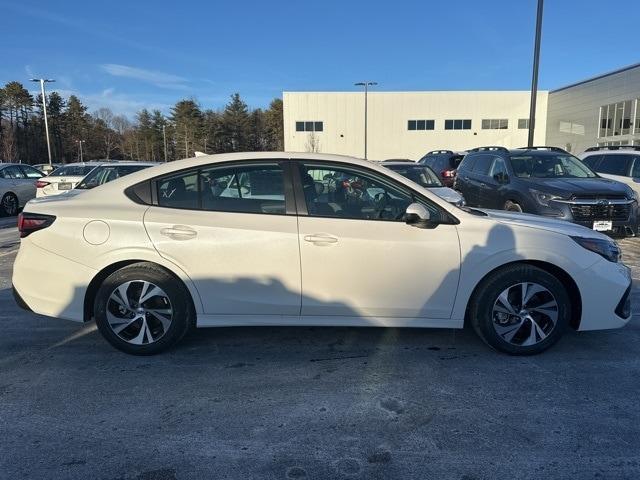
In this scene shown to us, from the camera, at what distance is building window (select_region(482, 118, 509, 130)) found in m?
53.3

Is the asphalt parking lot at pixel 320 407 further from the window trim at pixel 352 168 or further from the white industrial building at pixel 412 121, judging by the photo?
the white industrial building at pixel 412 121

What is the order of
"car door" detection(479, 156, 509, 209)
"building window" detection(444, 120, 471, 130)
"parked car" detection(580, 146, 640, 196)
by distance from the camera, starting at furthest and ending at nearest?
"building window" detection(444, 120, 471, 130) < "parked car" detection(580, 146, 640, 196) < "car door" detection(479, 156, 509, 209)

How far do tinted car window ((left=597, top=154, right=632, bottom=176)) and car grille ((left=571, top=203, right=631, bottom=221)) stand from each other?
3744mm

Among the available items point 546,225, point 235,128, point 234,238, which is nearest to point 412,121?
point 235,128

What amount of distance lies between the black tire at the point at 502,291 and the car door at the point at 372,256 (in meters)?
0.24

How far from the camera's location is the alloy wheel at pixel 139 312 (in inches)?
149

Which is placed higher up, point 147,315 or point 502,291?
point 502,291

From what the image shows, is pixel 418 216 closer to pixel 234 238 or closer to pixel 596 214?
pixel 234 238

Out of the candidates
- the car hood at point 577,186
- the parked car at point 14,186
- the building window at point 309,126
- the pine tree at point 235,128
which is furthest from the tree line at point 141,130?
the car hood at point 577,186

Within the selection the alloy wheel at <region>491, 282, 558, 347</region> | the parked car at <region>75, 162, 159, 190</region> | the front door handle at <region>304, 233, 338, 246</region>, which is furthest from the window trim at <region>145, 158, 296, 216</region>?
the parked car at <region>75, 162, 159, 190</region>

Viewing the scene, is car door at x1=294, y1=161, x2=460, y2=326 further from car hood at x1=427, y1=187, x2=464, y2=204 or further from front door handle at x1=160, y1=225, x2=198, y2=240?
car hood at x1=427, y1=187, x2=464, y2=204

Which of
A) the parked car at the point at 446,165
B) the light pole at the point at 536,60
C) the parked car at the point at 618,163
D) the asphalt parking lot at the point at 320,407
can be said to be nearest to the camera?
the asphalt parking lot at the point at 320,407

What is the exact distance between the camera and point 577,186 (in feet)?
26.4

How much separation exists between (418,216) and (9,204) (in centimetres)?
1504
